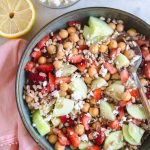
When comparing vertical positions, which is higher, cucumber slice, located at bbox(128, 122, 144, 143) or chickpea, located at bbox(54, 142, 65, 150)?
cucumber slice, located at bbox(128, 122, 144, 143)

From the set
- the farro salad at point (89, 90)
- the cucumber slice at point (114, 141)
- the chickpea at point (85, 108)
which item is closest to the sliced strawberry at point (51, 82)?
the farro salad at point (89, 90)

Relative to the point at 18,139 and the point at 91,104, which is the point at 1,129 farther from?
the point at 91,104

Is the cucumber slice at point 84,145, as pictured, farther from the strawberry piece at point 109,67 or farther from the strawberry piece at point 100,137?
the strawberry piece at point 109,67

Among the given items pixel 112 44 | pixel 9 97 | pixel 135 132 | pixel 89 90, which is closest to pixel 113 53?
pixel 112 44

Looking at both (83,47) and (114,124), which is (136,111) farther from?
(83,47)

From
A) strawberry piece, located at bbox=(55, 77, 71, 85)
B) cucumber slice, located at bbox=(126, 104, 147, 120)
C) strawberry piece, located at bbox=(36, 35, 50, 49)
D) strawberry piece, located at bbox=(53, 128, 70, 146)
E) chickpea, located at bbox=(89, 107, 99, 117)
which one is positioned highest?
strawberry piece, located at bbox=(36, 35, 50, 49)

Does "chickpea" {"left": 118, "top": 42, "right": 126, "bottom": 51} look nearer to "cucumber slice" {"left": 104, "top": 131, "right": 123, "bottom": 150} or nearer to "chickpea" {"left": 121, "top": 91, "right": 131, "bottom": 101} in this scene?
"chickpea" {"left": 121, "top": 91, "right": 131, "bottom": 101}

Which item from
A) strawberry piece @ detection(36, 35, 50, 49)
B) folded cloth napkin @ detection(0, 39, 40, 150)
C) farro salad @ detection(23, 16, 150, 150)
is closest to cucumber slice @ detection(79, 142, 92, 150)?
A: farro salad @ detection(23, 16, 150, 150)
